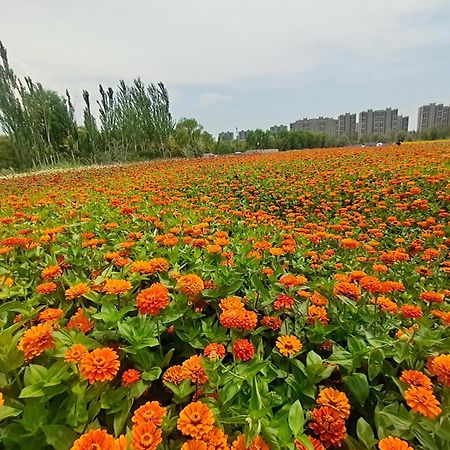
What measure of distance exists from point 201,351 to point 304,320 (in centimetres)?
39

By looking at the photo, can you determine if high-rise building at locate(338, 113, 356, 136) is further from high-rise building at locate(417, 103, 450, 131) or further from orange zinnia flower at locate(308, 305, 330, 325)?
orange zinnia flower at locate(308, 305, 330, 325)

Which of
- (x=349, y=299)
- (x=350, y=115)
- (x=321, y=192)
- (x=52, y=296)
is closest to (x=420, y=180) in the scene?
(x=321, y=192)

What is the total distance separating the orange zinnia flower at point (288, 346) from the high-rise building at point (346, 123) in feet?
237

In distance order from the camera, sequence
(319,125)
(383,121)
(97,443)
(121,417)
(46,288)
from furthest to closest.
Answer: (319,125) < (383,121) < (46,288) < (121,417) < (97,443)

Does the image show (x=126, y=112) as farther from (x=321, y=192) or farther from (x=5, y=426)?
(x=5, y=426)

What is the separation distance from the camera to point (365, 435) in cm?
81

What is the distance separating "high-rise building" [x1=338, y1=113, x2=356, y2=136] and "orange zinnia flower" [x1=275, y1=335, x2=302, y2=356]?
72.4 metres

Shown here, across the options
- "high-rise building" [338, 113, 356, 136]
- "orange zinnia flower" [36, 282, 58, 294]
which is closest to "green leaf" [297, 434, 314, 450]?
"orange zinnia flower" [36, 282, 58, 294]

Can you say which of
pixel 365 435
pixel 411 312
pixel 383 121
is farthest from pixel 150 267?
pixel 383 121

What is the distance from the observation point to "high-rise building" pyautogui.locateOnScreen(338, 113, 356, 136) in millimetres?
66656

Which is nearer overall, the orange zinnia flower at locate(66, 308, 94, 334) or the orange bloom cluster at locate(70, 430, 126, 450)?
the orange bloom cluster at locate(70, 430, 126, 450)

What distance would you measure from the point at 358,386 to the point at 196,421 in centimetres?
50

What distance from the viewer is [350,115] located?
67500 millimetres

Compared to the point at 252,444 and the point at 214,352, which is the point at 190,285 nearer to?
the point at 214,352
